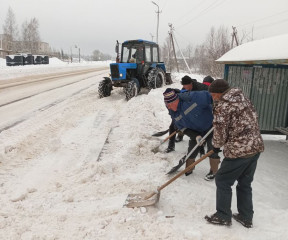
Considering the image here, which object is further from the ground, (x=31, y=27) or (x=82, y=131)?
(x=31, y=27)

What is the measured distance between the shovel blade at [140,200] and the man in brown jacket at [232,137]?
79 centimetres

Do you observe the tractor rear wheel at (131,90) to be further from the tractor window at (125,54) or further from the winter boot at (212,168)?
the winter boot at (212,168)

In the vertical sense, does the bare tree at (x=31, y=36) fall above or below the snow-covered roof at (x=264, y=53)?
above

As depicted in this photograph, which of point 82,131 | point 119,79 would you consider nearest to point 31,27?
point 119,79

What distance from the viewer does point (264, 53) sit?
16.0ft

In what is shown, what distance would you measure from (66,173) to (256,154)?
286cm

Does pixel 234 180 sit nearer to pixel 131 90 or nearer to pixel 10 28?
pixel 131 90

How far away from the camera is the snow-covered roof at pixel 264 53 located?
4309 millimetres

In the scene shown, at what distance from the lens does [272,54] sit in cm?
456

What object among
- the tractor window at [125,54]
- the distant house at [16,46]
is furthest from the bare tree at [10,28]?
the tractor window at [125,54]

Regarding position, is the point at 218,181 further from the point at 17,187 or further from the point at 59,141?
the point at 59,141

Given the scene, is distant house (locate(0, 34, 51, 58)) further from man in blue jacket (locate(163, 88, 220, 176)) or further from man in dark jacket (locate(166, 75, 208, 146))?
man in blue jacket (locate(163, 88, 220, 176))

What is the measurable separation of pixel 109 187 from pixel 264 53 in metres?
3.74

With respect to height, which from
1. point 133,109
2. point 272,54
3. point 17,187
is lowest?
point 17,187
